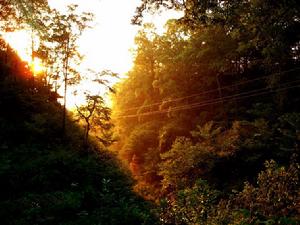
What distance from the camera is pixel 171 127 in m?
29.7

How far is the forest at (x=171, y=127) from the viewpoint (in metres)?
8.65

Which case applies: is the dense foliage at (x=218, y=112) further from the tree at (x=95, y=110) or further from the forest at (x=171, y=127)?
the tree at (x=95, y=110)

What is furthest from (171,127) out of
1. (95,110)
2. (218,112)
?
(95,110)

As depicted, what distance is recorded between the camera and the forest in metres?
8.65

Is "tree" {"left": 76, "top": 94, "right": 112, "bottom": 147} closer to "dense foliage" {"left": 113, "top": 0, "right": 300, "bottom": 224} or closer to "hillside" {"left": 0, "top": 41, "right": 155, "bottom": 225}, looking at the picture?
"hillside" {"left": 0, "top": 41, "right": 155, "bottom": 225}

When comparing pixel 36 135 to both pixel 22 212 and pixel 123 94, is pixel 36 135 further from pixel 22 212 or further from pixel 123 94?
pixel 123 94

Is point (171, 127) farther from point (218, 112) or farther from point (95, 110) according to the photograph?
point (95, 110)

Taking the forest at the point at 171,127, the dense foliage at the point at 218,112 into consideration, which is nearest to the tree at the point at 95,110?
the forest at the point at 171,127

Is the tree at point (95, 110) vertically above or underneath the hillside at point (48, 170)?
above

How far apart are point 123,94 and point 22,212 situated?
1214 inches

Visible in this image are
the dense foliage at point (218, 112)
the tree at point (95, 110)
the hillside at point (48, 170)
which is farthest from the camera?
the tree at point (95, 110)

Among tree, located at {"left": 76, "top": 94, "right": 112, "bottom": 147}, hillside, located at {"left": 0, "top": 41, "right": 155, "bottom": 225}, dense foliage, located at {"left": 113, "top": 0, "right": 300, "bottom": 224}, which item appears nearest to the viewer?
dense foliage, located at {"left": 113, "top": 0, "right": 300, "bottom": 224}

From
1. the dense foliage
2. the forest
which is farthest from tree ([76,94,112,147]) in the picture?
the dense foliage

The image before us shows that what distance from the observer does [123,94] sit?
4178 cm
